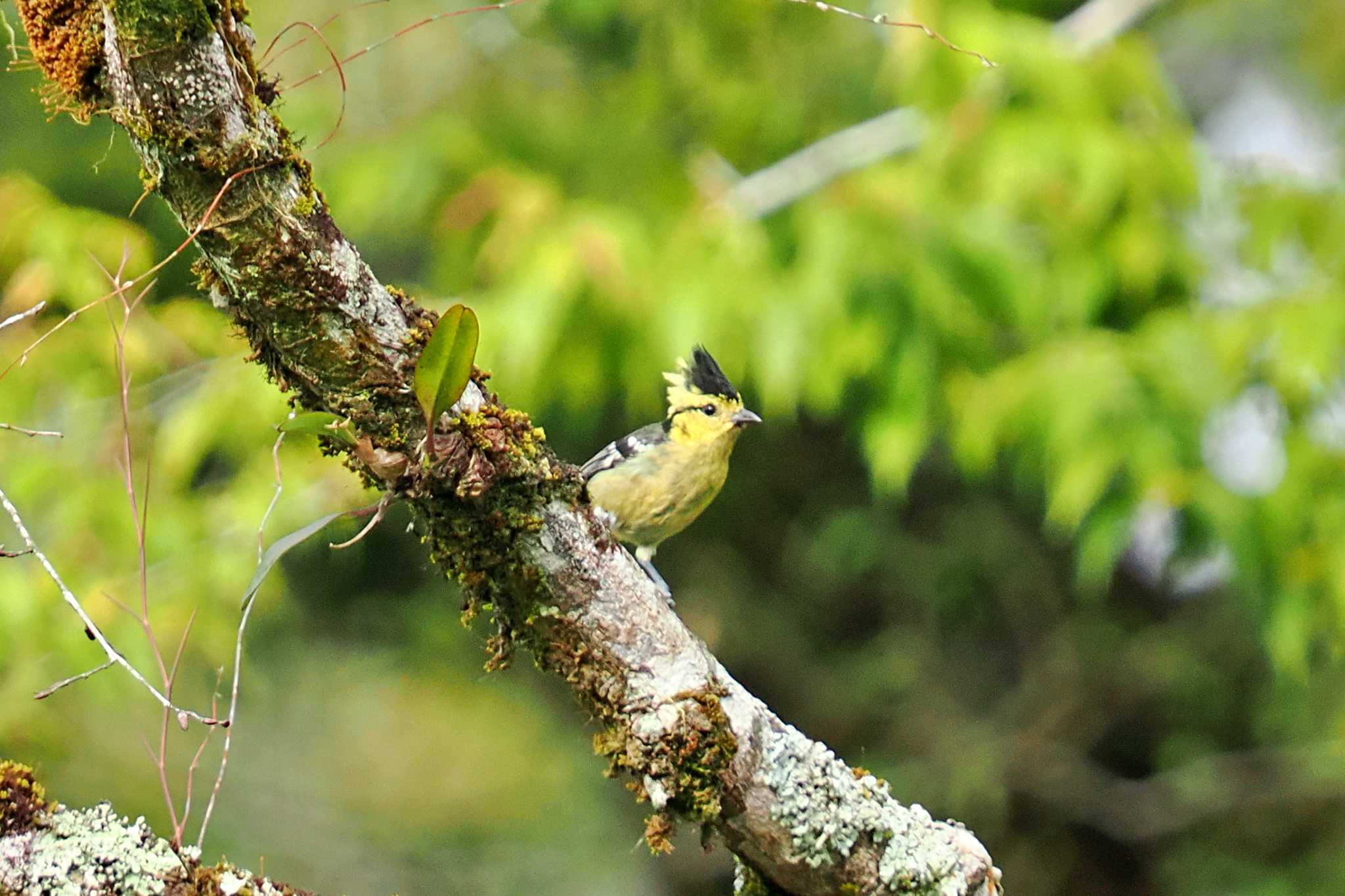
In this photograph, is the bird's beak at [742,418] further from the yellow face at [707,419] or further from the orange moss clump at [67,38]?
the orange moss clump at [67,38]

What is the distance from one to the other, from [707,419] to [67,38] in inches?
79.3

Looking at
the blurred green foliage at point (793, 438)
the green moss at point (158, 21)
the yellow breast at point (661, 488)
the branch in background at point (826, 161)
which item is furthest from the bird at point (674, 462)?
the branch in background at point (826, 161)

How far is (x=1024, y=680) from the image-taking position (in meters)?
6.77

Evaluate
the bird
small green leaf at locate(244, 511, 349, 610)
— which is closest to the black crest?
the bird

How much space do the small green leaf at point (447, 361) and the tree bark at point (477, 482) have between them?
9 cm

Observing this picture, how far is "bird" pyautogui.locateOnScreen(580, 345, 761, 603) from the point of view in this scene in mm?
2996

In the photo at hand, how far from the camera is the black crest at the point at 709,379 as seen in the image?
345 cm

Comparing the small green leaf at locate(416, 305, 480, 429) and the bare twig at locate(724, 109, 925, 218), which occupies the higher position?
the small green leaf at locate(416, 305, 480, 429)

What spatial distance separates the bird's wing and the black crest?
0.16 meters

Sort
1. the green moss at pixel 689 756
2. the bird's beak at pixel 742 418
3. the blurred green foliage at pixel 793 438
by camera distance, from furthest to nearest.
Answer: the blurred green foliage at pixel 793 438 → the bird's beak at pixel 742 418 → the green moss at pixel 689 756

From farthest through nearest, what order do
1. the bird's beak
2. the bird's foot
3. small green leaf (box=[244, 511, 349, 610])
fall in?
the bird's beak < the bird's foot < small green leaf (box=[244, 511, 349, 610])

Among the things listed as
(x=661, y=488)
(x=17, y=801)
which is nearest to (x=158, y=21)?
(x=17, y=801)

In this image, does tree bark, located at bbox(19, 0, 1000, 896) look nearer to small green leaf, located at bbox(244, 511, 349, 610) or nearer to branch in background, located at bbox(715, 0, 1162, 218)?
small green leaf, located at bbox(244, 511, 349, 610)

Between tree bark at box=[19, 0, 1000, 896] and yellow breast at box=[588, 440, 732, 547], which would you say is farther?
yellow breast at box=[588, 440, 732, 547]
